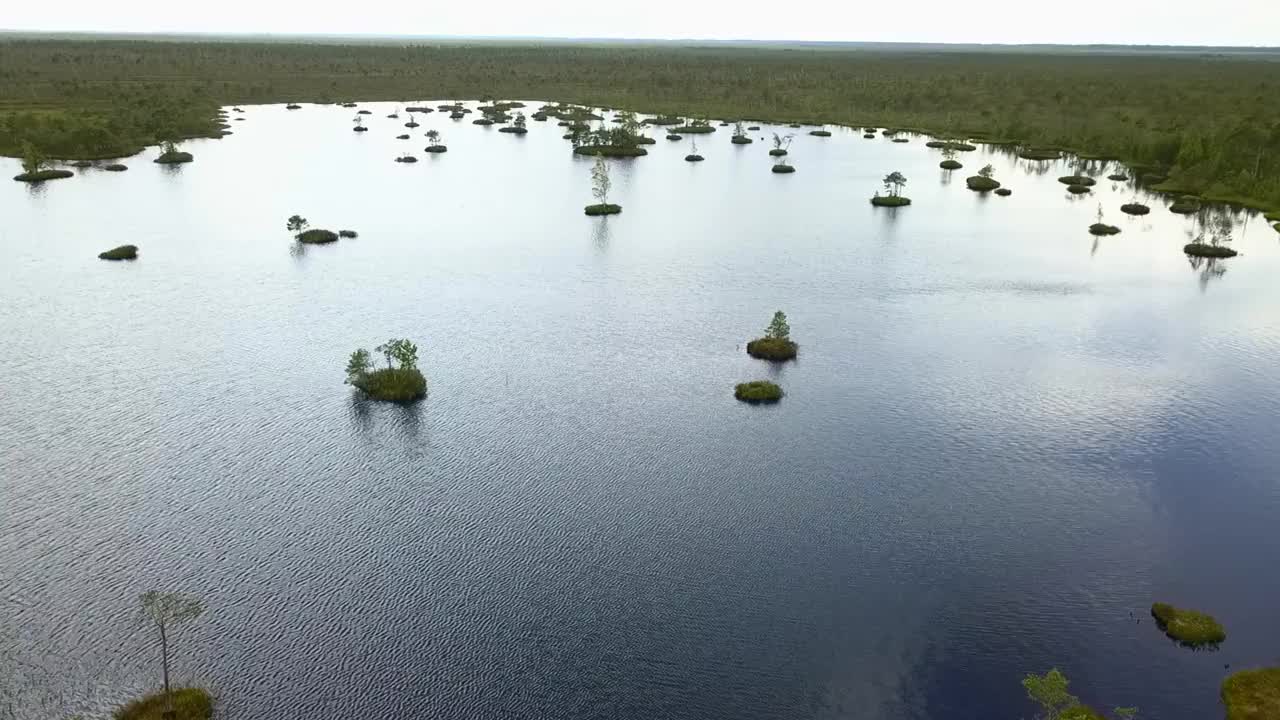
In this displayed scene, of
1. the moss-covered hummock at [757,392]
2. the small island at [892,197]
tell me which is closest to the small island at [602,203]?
the small island at [892,197]

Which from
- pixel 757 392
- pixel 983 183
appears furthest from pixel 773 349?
pixel 983 183

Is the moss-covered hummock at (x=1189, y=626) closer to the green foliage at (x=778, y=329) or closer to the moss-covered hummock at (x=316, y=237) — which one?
the green foliage at (x=778, y=329)

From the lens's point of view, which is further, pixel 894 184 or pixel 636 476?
pixel 894 184

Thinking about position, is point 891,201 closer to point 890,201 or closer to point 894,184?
point 890,201

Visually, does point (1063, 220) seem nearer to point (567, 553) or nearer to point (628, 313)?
point (628, 313)

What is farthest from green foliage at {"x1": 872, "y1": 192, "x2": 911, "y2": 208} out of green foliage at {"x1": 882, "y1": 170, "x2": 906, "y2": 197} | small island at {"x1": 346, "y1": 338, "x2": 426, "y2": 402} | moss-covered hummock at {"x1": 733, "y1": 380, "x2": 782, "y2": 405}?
small island at {"x1": 346, "y1": 338, "x2": 426, "y2": 402}

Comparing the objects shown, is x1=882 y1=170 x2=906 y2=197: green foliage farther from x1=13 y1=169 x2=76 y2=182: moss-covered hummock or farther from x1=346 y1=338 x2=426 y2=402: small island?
x1=13 y1=169 x2=76 y2=182: moss-covered hummock

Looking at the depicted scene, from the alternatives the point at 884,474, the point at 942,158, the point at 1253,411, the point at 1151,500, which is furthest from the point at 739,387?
the point at 942,158
